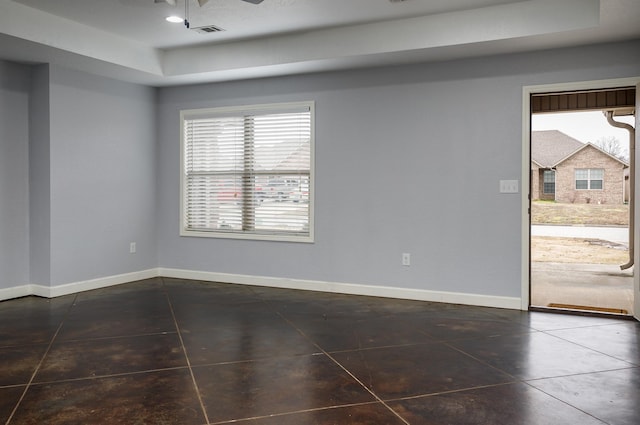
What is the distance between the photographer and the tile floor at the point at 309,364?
7.81 ft

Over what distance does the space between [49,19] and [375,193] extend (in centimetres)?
334

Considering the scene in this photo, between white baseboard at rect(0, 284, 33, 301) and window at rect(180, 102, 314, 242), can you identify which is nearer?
white baseboard at rect(0, 284, 33, 301)

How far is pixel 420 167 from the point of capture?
16.2 feet

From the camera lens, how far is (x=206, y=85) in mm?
5926

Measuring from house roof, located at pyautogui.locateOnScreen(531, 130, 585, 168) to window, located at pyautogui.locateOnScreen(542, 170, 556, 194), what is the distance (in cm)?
28

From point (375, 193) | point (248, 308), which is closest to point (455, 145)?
point (375, 193)

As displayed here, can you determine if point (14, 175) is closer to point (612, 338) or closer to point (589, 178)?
point (612, 338)

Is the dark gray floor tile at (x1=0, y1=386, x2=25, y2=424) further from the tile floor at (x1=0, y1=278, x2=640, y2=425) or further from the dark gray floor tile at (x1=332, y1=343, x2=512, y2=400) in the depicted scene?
the dark gray floor tile at (x1=332, y1=343, x2=512, y2=400)

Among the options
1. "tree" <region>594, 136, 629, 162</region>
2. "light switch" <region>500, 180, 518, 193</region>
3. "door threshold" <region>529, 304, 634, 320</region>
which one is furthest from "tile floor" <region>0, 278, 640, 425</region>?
"tree" <region>594, 136, 629, 162</region>

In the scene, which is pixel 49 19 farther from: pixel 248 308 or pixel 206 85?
pixel 248 308

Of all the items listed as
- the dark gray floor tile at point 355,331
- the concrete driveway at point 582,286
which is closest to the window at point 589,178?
the concrete driveway at point 582,286

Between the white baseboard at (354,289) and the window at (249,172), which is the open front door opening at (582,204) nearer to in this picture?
the white baseboard at (354,289)

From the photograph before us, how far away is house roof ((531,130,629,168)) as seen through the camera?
1280 centimetres

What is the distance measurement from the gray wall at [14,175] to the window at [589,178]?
12.2m
